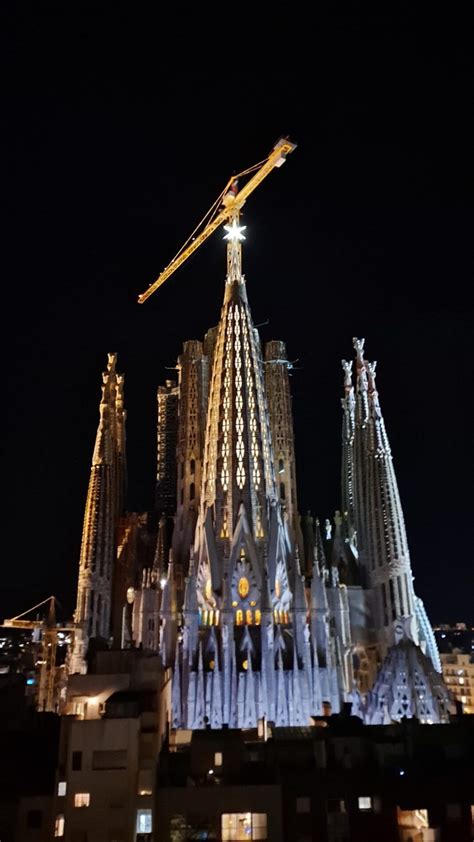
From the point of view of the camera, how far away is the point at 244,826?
27844 mm

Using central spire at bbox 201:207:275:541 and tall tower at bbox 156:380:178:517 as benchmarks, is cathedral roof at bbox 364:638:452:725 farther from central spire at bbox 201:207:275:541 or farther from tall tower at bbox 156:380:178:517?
tall tower at bbox 156:380:178:517

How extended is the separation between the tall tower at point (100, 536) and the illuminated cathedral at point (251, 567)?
0.50ft

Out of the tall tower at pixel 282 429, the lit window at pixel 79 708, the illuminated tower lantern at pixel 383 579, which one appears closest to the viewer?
the lit window at pixel 79 708

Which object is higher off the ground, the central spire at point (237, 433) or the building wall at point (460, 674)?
the central spire at point (237, 433)

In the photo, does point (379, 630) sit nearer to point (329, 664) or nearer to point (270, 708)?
point (329, 664)

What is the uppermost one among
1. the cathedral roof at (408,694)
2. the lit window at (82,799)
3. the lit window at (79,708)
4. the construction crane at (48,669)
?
the construction crane at (48,669)

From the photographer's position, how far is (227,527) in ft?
211

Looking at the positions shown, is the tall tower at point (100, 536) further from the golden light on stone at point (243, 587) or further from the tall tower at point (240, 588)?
the golden light on stone at point (243, 587)

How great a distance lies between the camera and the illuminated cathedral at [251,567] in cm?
5416

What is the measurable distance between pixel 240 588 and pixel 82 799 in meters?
33.8

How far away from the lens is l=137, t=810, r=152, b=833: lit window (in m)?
28.1

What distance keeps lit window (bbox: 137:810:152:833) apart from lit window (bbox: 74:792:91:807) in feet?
7.09

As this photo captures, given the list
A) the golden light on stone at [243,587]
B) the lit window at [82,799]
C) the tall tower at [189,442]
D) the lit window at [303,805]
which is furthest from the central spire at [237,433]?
the lit window at [82,799]

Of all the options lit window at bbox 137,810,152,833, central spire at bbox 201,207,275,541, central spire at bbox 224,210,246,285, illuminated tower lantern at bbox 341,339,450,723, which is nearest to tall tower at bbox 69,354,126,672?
central spire at bbox 201,207,275,541
